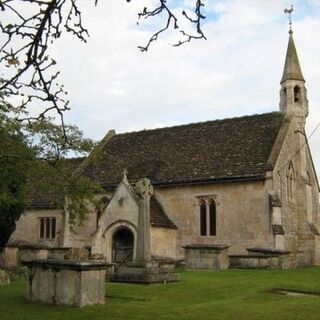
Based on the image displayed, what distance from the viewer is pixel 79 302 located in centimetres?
1359

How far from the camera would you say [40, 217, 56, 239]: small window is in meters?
36.6

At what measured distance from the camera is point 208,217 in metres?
30.9

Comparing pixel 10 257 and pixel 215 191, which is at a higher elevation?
pixel 215 191

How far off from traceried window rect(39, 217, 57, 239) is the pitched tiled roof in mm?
4021

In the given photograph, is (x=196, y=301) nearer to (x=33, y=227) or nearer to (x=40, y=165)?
(x=40, y=165)

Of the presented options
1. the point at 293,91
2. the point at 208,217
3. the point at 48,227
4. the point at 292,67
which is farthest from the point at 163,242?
the point at 292,67

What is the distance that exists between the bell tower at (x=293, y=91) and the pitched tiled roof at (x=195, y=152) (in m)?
0.85

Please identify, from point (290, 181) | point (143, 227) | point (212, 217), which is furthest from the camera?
point (290, 181)

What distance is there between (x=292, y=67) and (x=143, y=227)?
18.6 meters

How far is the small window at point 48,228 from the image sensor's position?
36.6 meters

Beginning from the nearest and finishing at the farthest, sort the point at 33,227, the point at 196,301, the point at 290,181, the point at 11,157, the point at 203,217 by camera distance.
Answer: the point at 11,157 < the point at 196,301 < the point at 203,217 < the point at 290,181 < the point at 33,227

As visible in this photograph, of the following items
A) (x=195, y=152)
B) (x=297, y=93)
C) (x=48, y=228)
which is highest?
(x=297, y=93)

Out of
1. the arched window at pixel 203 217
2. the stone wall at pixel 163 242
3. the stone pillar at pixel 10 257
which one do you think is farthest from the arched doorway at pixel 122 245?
the stone pillar at pixel 10 257

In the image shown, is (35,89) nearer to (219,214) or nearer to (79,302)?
(79,302)
